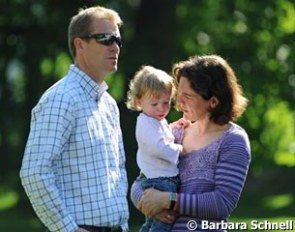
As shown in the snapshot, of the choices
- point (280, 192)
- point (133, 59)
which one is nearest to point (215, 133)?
point (133, 59)

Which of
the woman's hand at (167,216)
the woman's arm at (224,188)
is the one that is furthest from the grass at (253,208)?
the woman's arm at (224,188)

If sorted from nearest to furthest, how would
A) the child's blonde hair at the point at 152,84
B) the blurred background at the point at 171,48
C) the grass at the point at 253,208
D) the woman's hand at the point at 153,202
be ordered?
1. the woman's hand at the point at 153,202
2. the child's blonde hair at the point at 152,84
3. the blurred background at the point at 171,48
4. the grass at the point at 253,208

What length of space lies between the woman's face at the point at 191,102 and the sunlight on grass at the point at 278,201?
1790 centimetres

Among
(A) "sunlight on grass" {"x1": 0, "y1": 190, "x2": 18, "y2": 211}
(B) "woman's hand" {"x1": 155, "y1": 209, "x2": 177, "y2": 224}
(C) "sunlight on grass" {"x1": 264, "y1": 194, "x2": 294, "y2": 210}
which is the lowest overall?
(A) "sunlight on grass" {"x1": 0, "y1": 190, "x2": 18, "y2": 211}

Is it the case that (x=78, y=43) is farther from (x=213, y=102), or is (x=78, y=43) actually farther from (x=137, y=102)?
(x=213, y=102)

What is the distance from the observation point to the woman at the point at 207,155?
4273 millimetres

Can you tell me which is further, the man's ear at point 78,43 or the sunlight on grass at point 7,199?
the sunlight on grass at point 7,199

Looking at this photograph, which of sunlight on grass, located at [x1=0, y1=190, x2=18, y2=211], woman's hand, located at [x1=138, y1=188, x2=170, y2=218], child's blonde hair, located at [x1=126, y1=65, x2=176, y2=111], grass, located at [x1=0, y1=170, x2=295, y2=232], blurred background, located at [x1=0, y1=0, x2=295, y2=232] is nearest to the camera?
woman's hand, located at [x1=138, y1=188, x2=170, y2=218]

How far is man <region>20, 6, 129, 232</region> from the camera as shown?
14.3ft

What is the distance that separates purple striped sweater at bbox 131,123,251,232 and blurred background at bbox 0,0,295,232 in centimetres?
1170

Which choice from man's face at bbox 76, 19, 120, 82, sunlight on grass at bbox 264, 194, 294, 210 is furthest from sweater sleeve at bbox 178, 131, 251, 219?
sunlight on grass at bbox 264, 194, 294, 210

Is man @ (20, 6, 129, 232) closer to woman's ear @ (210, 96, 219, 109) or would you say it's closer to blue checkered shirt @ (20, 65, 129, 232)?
blue checkered shirt @ (20, 65, 129, 232)

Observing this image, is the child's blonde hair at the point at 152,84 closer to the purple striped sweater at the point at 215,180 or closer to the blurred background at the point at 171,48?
the purple striped sweater at the point at 215,180

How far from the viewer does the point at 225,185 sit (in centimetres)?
426
